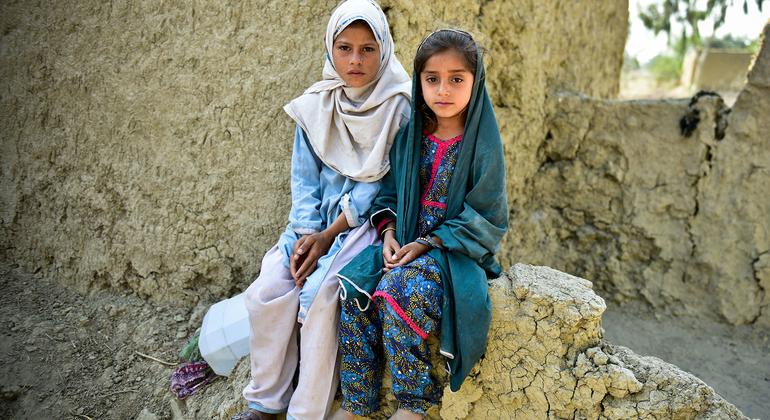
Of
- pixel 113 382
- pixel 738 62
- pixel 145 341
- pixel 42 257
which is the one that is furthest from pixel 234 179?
pixel 738 62

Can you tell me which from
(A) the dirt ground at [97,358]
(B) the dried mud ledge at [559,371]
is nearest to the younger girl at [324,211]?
(B) the dried mud ledge at [559,371]

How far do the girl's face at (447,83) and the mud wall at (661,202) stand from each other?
6.76 feet

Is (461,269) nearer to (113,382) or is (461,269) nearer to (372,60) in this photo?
(372,60)

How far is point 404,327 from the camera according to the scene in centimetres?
188

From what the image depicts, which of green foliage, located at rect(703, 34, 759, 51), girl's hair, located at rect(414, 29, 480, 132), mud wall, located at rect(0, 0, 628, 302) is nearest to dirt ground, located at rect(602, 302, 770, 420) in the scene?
mud wall, located at rect(0, 0, 628, 302)

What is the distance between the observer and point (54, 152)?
3.35 metres

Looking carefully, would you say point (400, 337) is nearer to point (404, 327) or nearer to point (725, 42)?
point (404, 327)

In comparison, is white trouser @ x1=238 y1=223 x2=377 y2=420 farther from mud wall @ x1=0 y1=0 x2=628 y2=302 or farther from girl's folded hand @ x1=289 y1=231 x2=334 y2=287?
mud wall @ x1=0 y1=0 x2=628 y2=302

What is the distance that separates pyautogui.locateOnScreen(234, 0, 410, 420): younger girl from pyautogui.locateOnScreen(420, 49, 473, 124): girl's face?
0.29 m

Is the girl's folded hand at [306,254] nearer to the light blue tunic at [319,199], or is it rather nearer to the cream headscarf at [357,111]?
the light blue tunic at [319,199]

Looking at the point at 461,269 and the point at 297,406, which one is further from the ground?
the point at 461,269

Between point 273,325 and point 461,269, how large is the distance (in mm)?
760

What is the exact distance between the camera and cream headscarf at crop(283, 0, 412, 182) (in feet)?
7.42

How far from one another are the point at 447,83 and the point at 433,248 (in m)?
0.58
